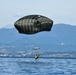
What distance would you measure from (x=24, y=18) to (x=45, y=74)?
317 ft

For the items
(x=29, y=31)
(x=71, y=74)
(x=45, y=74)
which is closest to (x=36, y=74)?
(x=45, y=74)

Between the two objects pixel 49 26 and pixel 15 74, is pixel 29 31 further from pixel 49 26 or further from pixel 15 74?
pixel 15 74

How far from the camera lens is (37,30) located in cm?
4319

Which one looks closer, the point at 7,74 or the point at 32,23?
the point at 32,23

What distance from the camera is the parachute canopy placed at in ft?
141

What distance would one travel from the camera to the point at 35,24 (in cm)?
4331

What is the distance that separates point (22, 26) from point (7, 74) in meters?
93.5

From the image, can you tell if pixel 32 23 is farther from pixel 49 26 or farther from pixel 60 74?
pixel 60 74

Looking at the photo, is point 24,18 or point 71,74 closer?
point 24,18

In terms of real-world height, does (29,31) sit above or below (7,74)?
above

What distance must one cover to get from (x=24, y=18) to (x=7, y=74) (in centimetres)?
9351

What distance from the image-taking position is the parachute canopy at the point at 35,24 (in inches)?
1694

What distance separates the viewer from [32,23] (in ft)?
142

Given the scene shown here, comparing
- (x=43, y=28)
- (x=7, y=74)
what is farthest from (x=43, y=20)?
(x=7, y=74)
